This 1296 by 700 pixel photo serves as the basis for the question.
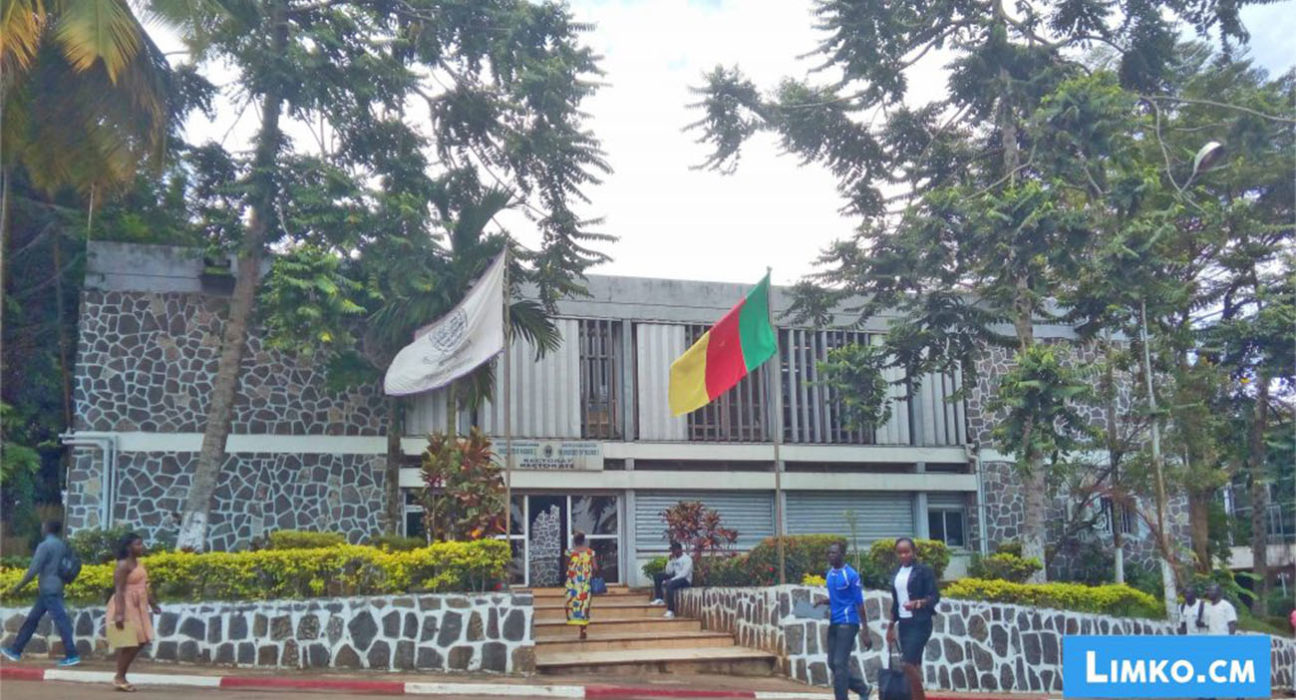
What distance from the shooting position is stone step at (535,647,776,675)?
15.9m

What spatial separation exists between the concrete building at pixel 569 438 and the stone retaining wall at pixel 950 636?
523 centimetres

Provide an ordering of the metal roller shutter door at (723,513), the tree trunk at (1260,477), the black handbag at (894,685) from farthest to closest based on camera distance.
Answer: the tree trunk at (1260,477), the metal roller shutter door at (723,513), the black handbag at (894,685)

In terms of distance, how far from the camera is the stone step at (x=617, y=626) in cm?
1777

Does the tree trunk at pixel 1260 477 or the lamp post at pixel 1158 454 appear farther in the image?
the tree trunk at pixel 1260 477

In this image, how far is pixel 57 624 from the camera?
44.7 ft

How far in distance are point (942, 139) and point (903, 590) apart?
493 inches

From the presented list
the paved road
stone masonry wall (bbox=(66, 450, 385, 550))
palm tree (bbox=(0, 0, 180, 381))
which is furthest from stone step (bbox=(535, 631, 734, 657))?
palm tree (bbox=(0, 0, 180, 381))

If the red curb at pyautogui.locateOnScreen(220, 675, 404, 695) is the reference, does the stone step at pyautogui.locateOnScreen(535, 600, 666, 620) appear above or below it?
above

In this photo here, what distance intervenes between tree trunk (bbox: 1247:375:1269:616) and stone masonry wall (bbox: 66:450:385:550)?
17.3 meters

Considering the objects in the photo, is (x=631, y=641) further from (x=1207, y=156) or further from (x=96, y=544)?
(x=1207, y=156)

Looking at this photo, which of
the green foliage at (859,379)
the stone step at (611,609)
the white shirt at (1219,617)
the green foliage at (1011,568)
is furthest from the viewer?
the green foliage at (859,379)

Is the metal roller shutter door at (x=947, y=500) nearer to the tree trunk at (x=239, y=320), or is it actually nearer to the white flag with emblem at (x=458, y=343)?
the white flag with emblem at (x=458, y=343)

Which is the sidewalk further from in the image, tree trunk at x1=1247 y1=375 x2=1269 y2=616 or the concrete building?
tree trunk at x1=1247 y1=375 x2=1269 y2=616

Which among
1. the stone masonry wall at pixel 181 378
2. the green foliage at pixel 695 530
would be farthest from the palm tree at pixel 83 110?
the green foliage at pixel 695 530
